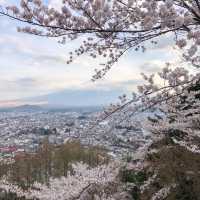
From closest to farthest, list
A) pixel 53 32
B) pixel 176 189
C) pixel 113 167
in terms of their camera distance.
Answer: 1. pixel 176 189
2. pixel 113 167
3. pixel 53 32

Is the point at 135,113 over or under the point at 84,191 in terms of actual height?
over

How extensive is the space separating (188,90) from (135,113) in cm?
96

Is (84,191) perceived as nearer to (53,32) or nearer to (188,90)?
(188,90)

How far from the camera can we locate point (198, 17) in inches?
312

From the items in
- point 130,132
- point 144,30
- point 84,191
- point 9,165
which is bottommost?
point 9,165

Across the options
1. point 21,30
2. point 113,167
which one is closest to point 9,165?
point 21,30

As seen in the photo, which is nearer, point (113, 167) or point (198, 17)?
point (113, 167)

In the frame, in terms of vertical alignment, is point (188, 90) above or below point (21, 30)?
below

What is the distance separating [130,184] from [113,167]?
1.40 feet

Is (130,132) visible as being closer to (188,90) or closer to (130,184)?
(188,90)

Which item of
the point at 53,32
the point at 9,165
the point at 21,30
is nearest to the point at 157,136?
the point at 53,32

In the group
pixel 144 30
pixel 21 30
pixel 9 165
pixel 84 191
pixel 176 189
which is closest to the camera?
pixel 176 189

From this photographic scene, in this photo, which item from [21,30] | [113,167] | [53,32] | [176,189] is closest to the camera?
[176,189]

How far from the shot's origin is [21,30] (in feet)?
31.8
